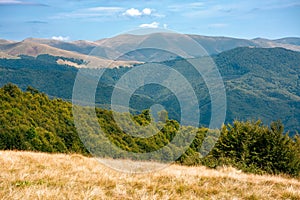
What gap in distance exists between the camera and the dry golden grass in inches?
283

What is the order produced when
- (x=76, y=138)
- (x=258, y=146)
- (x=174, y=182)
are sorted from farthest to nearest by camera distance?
1. (x=76, y=138)
2. (x=258, y=146)
3. (x=174, y=182)

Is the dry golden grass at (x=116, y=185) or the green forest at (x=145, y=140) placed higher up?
the dry golden grass at (x=116, y=185)

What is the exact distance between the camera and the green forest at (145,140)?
2103 cm

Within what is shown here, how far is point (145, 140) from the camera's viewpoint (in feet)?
239

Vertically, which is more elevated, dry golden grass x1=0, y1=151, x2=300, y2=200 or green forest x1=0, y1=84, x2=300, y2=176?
dry golden grass x1=0, y1=151, x2=300, y2=200

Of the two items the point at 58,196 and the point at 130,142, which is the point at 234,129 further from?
the point at 130,142

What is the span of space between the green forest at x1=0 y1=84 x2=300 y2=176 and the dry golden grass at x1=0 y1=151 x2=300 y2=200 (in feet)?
7.01

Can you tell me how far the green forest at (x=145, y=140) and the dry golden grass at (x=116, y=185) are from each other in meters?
2.14

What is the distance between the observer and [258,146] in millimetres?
23078

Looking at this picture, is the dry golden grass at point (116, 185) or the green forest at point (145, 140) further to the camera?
the green forest at point (145, 140)

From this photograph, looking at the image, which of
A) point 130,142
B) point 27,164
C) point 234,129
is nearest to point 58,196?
point 27,164

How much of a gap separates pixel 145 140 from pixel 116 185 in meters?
64.9

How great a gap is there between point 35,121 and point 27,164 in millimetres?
52465

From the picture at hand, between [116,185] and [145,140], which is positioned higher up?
[116,185]
